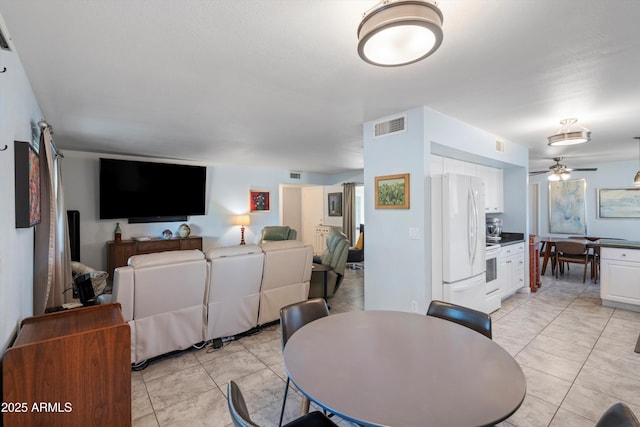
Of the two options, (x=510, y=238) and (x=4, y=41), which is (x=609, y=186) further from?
(x=4, y=41)

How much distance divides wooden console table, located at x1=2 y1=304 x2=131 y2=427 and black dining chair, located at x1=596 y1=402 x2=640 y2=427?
6.65 feet

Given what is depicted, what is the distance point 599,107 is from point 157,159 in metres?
6.70

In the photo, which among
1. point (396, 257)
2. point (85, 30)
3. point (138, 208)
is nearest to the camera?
point (85, 30)

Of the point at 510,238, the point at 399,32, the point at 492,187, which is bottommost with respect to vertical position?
the point at 510,238

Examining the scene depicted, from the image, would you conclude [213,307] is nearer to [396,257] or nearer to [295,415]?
[295,415]

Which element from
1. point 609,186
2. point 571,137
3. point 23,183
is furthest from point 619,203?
point 23,183

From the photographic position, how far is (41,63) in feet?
6.92

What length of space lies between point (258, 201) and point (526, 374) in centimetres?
599

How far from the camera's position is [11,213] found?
183 cm

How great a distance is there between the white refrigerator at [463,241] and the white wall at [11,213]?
10.9ft

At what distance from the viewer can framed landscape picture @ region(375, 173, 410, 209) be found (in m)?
3.18

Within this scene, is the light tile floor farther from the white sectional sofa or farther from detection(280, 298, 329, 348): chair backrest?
detection(280, 298, 329, 348): chair backrest

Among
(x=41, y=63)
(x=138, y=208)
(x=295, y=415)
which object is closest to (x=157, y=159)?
(x=138, y=208)

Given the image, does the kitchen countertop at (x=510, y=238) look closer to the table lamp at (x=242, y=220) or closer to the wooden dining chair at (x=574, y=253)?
the wooden dining chair at (x=574, y=253)
